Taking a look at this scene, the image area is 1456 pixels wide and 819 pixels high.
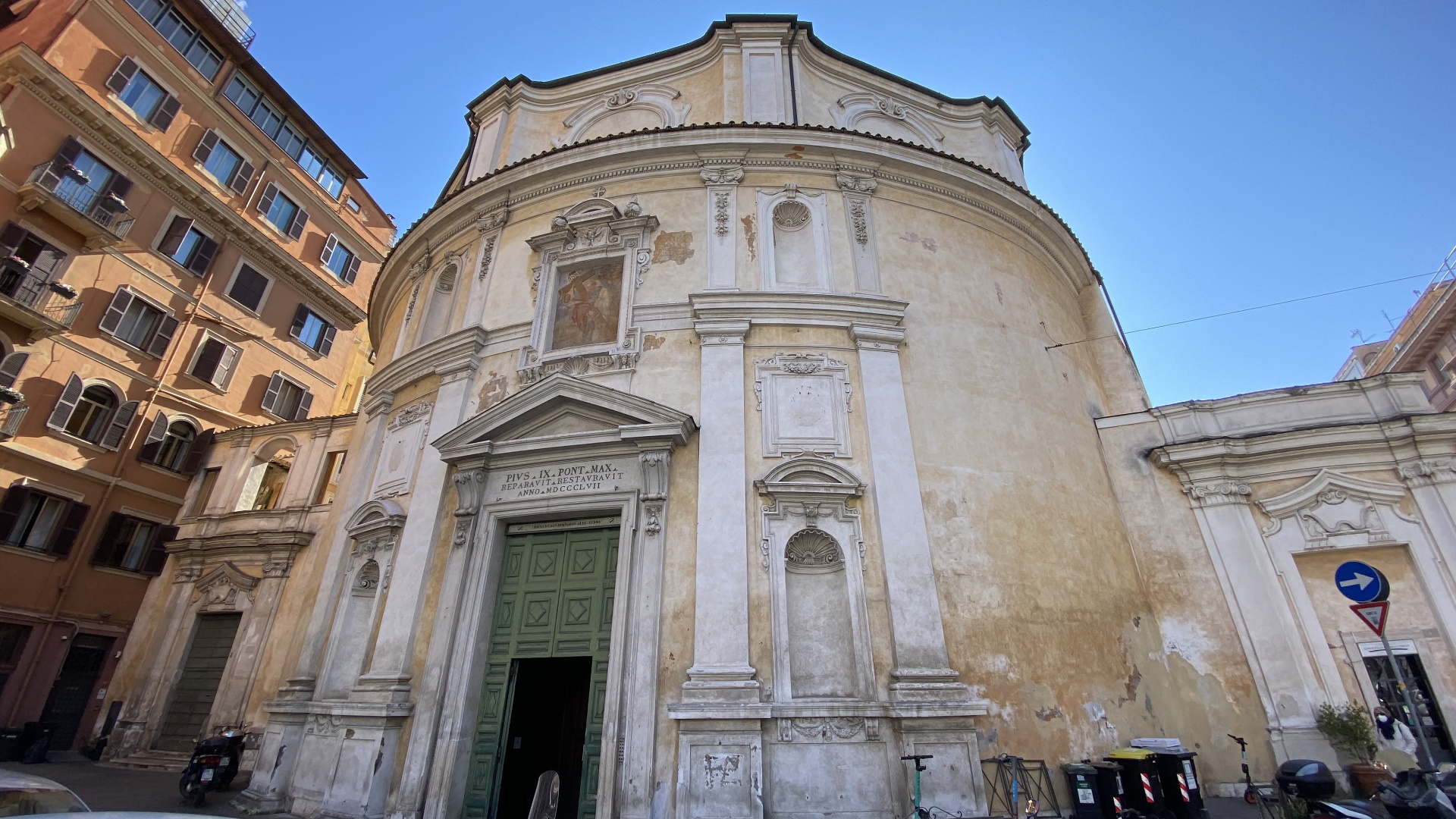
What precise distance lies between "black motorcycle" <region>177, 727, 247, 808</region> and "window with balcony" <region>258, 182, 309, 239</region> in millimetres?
16728

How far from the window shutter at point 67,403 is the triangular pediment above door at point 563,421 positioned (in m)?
12.1

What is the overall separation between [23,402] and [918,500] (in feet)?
61.4

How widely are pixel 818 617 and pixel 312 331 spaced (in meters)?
20.4

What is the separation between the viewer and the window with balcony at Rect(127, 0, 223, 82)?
19.3m

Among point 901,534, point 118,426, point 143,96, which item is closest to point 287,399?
point 118,426

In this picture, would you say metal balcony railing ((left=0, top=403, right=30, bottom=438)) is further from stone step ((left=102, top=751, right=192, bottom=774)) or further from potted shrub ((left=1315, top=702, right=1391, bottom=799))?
potted shrub ((left=1315, top=702, right=1391, bottom=799))

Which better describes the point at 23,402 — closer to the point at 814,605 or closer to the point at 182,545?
the point at 182,545

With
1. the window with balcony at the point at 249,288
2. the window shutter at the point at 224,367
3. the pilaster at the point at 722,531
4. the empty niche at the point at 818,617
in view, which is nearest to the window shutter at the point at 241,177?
the window with balcony at the point at 249,288

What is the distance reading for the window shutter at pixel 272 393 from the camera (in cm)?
2011

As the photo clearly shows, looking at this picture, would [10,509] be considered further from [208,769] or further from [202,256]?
[208,769]

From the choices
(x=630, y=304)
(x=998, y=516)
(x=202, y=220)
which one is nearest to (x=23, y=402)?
(x=202, y=220)

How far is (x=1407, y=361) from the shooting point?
24.8 m

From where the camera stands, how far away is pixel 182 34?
2009cm

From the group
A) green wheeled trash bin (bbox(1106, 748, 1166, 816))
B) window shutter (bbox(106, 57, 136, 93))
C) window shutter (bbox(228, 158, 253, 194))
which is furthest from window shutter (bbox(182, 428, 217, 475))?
green wheeled trash bin (bbox(1106, 748, 1166, 816))
